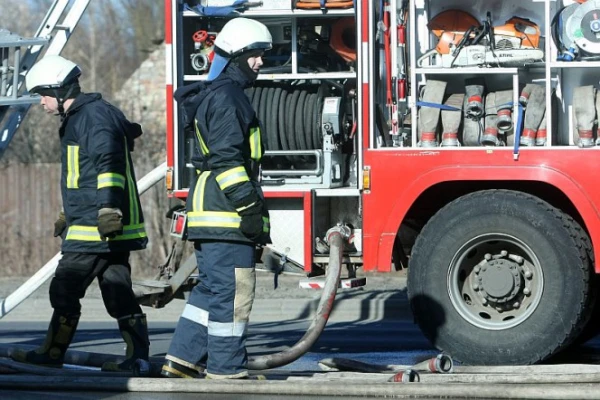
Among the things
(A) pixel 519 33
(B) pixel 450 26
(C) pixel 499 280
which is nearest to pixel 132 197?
(C) pixel 499 280

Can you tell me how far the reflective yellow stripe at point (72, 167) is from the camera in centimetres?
735

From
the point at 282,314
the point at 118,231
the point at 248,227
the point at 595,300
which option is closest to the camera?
the point at 248,227

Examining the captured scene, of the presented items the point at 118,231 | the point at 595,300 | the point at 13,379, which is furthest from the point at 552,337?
the point at 13,379

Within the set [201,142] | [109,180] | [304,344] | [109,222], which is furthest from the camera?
[304,344]

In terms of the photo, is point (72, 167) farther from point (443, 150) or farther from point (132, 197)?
point (443, 150)

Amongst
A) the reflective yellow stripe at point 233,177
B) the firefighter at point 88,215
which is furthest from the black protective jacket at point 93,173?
the reflective yellow stripe at point 233,177

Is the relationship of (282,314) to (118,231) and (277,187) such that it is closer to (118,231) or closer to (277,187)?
(277,187)

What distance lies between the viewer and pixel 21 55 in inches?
332

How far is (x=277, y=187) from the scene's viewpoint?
812 centimetres

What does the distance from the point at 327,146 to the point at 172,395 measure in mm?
2413

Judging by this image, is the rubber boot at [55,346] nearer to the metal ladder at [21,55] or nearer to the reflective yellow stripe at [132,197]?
the reflective yellow stripe at [132,197]

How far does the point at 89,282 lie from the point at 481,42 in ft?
9.52

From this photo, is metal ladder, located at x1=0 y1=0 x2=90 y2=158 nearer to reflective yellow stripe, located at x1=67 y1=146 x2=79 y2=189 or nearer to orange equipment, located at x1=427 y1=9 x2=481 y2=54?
reflective yellow stripe, located at x1=67 y1=146 x2=79 y2=189

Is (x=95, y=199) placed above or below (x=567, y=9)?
below
